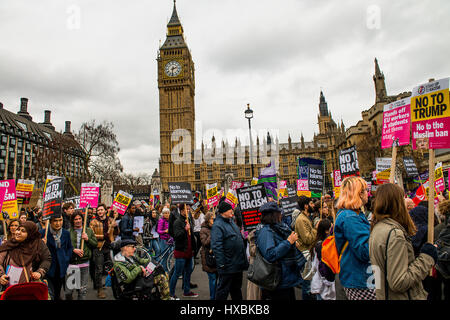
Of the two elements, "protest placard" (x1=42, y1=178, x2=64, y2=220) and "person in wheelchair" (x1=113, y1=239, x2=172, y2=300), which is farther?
"protest placard" (x1=42, y1=178, x2=64, y2=220)

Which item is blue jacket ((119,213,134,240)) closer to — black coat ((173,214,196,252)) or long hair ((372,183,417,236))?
black coat ((173,214,196,252))

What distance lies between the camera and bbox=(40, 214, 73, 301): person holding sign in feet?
15.0

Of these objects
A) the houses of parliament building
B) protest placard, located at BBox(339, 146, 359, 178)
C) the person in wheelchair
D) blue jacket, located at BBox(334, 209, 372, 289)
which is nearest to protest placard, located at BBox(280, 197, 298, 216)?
protest placard, located at BBox(339, 146, 359, 178)

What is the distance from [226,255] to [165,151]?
62.8 meters

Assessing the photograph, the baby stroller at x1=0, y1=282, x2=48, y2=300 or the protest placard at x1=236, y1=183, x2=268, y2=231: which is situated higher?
the protest placard at x1=236, y1=183, x2=268, y2=231

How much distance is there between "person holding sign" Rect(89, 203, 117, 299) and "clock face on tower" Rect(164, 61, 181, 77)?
6339cm

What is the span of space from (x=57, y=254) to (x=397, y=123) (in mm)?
5527

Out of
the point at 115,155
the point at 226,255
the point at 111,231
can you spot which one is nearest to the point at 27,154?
the point at 115,155

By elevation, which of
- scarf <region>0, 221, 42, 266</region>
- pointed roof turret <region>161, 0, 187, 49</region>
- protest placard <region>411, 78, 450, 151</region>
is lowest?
scarf <region>0, 221, 42, 266</region>

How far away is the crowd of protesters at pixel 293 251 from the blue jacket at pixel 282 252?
0.01 m

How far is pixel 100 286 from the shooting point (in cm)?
598

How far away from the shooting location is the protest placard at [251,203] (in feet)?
15.7

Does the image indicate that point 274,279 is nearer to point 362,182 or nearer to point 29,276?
point 362,182

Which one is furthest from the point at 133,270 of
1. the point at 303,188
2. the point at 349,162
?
the point at 303,188
